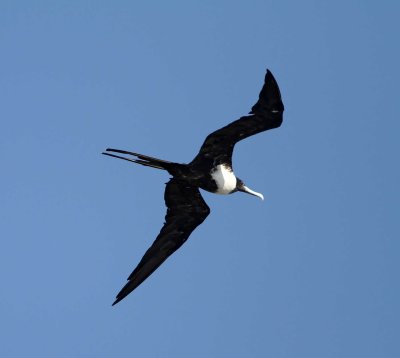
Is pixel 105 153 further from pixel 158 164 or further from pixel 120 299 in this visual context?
pixel 120 299

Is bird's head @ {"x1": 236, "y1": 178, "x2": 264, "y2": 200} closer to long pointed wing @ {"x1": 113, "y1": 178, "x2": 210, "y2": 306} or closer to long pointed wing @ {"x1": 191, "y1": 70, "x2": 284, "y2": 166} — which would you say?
long pointed wing @ {"x1": 113, "y1": 178, "x2": 210, "y2": 306}

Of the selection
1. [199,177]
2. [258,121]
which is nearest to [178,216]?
[199,177]

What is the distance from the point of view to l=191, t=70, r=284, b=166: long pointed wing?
1232 centimetres

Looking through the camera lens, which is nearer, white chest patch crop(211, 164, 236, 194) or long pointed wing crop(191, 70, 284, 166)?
long pointed wing crop(191, 70, 284, 166)

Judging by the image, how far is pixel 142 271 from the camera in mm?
12070

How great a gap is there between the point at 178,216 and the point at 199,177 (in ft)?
2.50

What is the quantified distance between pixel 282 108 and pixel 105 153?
2.70m

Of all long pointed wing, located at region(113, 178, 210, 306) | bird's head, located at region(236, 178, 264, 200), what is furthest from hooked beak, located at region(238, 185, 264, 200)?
long pointed wing, located at region(113, 178, 210, 306)

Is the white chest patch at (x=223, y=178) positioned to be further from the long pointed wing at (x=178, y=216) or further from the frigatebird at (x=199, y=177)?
the long pointed wing at (x=178, y=216)

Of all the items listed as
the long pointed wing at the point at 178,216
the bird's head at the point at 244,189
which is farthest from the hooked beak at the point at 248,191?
the long pointed wing at the point at 178,216

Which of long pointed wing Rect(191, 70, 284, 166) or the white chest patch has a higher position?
long pointed wing Rect(191, 70, 284, 166)

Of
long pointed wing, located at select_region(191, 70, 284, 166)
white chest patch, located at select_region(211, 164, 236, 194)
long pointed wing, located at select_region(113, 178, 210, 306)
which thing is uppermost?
long pointed wing, located at select_region(191, 70, 284, 166)

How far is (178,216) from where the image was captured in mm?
13039

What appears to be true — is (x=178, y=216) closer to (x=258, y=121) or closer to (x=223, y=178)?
(x=223, y=178)
